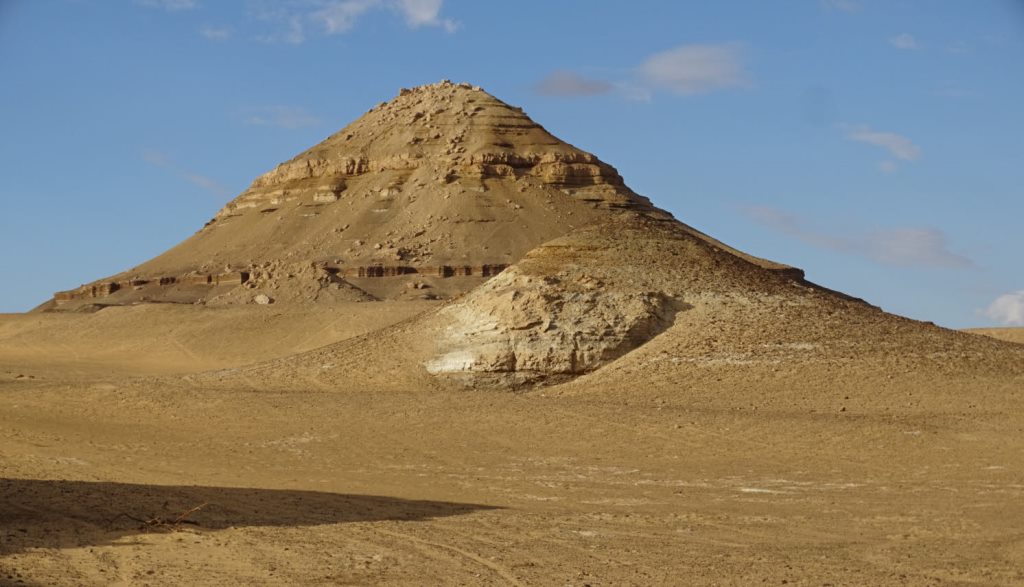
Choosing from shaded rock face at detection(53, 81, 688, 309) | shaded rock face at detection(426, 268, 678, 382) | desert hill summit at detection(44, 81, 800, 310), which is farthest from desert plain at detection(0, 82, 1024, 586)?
shaded rock face at detection(53, 81, 688, 309)

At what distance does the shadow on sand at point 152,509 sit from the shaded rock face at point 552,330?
967cm

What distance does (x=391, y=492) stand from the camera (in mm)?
14664

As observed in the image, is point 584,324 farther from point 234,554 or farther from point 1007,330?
point 1007,330

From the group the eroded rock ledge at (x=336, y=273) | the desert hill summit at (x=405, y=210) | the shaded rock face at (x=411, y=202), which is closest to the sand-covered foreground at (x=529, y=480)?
the eroded rock ledge at (x=336, y=273)

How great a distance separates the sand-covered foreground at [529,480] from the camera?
1034 cm

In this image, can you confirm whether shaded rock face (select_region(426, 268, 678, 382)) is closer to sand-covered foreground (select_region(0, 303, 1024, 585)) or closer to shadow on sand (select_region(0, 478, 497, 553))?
sand-covered foreground (select_region(0, 303, 1024, 585))

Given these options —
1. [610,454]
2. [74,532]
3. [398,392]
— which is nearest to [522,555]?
[74,532]

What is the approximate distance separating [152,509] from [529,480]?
4794 mm

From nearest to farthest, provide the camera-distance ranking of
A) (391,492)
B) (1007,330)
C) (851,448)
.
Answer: (391,492)
(851,448)
(1007,330)

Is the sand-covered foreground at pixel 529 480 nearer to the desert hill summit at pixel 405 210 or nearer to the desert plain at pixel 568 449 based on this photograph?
the desert plain at pixel 568 449

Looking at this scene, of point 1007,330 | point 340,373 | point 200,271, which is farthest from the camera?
point 200,271

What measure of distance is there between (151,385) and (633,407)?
33.4ft

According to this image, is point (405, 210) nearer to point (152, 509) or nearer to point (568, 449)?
point (568, 449)

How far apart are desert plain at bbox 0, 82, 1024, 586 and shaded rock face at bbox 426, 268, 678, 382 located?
45mm
